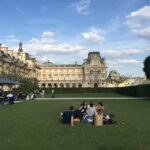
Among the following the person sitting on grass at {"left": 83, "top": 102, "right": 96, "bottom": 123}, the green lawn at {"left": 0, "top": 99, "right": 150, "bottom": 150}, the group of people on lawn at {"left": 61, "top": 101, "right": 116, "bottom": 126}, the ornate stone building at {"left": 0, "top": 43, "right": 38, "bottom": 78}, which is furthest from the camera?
the ornate stone building at {"left": 0, "top": 43, "right": 38, "bottom": 78}

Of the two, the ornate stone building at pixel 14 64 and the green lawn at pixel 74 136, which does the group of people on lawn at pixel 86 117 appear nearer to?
the green lawn at pixel 74 136

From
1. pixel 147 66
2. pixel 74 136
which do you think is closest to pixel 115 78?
pixel 147 66

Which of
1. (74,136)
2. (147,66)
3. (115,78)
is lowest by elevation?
(74,136)

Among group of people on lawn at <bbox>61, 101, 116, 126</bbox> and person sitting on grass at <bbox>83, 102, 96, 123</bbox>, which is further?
person sitting on grass at <bbox>83, 102, 96, 123</bbox>

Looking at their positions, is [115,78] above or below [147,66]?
above

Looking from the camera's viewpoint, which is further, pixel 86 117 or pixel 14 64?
→ pixel 14 64

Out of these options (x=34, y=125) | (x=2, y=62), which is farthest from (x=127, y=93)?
(x=34, y=125)

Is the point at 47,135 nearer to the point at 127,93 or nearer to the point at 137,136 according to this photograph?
the point at 137,136

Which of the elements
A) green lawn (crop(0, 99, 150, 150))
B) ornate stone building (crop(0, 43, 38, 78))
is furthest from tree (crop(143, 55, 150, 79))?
green lawn (crop(0, 99, 150, 150))

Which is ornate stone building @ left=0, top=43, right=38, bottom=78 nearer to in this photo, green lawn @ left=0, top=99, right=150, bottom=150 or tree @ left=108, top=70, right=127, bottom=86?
tree @ left=108, top=70, right=127, bottom=86

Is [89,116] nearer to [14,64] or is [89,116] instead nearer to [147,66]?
[147,66]

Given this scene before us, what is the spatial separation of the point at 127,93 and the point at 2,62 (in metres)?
45.2

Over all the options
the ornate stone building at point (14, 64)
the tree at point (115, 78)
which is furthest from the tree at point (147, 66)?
the tree at point (115, 78)

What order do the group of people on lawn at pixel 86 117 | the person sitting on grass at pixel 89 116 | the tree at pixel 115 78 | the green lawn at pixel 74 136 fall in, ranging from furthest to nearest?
the tree at pixel 115 78, the person sitting on grass at pixel 89 116, the group of people on lawn at pixel 86 117, the green lawn at pixel 74 136
